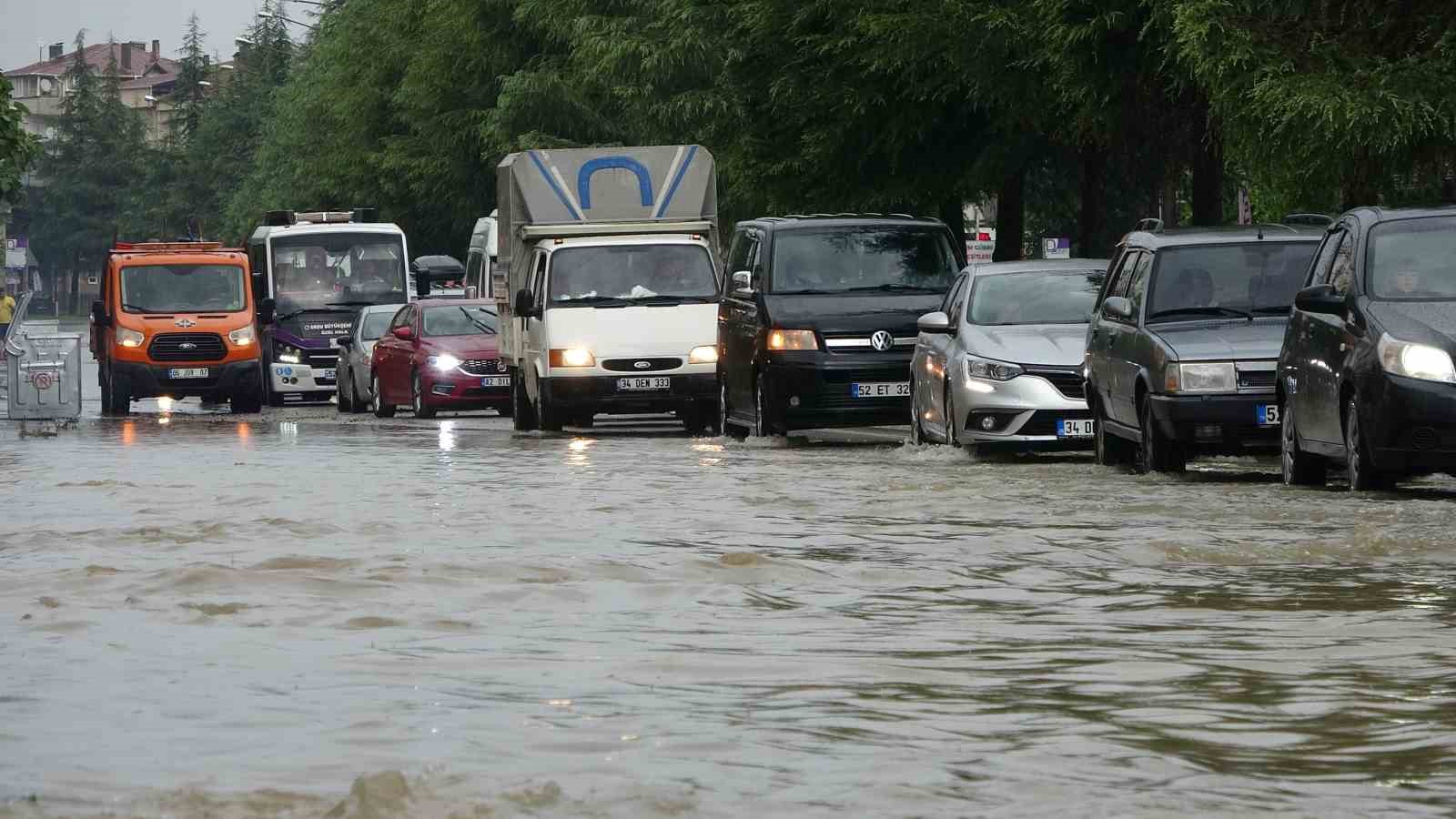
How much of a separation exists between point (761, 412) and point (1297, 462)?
838cm

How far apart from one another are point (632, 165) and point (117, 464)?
10.3m

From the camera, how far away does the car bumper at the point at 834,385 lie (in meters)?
24.0

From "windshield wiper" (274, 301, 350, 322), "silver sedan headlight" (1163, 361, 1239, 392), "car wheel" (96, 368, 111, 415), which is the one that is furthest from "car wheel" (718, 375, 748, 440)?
"windshield wiper" (274, 301, 350, 322)

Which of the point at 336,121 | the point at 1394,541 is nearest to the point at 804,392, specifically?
the point at 1394,541

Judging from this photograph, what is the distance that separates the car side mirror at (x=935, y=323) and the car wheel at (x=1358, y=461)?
210 inches

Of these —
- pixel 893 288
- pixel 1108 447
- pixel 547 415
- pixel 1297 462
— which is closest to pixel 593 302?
pixel 547 415

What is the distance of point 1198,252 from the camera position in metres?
18.7

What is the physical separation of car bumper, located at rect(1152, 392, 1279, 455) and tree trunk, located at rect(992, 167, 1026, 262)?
14.8 m

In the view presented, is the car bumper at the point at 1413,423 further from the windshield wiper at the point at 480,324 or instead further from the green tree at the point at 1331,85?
the windshield wiper at the point at 480,324

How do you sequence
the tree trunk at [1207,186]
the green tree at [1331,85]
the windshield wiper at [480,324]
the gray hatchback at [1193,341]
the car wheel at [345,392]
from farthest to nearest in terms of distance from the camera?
the car wheel at [345,392], the windshield wiper at [480,324], the tree trunk at [1207,186], the green tree at [1331,85], the gray hatchback at [1193,341]

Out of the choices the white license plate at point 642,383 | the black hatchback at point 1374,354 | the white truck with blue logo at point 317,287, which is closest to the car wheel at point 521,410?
the white license plate at point 642,383

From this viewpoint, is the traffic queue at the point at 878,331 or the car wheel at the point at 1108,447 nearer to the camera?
the traffic queue at the point at 878,331

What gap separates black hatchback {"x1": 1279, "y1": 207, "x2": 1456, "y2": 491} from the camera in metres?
15.0

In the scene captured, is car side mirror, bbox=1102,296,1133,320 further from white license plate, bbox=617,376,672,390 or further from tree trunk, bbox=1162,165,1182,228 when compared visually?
white license plate, bbox=617,376,672,390
